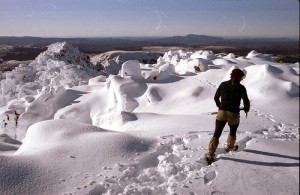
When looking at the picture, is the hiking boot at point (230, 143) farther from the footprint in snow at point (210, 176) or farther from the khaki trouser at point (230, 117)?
the footprint in snow at point (210, 176)

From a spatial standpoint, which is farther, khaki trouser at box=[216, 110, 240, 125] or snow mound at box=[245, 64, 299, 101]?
snow mound at box=[245, 64, 299, 101]

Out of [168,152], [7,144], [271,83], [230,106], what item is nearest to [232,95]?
[230,106]

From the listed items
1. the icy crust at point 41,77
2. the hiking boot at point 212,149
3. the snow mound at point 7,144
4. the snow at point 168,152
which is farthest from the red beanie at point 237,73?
the icy crust at point 41,77

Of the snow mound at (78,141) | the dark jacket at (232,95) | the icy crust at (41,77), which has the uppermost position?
the dark jacket at (232,95)

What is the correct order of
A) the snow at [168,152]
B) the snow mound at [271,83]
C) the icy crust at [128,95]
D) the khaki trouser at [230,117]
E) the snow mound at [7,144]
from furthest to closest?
the icy crust at [128,95] → the snow mound at [271,83] → the snow mound at [7,144] → the khaki trouser at [230,117] → the snow at [168,152]

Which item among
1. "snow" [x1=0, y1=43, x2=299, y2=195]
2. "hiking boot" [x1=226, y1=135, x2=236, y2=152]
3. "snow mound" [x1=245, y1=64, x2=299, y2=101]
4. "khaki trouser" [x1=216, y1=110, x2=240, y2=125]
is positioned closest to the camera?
"snow" [x1=0, y1=43, x2=299, y2=195]

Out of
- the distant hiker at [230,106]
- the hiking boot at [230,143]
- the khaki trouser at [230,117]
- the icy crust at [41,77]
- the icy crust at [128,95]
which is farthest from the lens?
the icy crust at [41,77]

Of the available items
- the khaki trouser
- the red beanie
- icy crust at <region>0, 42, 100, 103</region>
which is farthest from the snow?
icy crust at <region>0, 42, 100, 103</region>

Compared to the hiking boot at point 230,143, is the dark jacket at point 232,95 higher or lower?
higher

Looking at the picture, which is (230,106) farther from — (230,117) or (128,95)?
(128,95)

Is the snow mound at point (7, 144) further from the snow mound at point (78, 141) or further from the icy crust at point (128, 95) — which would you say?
the icy crust at point (128, 95)

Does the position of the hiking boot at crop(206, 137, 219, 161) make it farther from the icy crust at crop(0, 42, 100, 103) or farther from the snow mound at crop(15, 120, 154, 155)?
the icy crust at crop(0, 42, 100, 103)

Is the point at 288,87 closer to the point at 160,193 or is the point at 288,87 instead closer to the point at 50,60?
the point at 160,193

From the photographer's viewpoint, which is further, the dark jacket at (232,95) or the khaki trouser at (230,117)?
the khaki trouser at (230,117)
